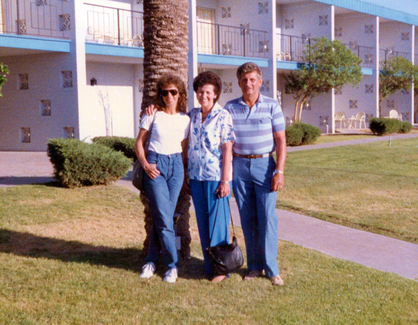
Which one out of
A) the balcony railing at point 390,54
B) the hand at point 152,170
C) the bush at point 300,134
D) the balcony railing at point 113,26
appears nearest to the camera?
the hand at point 152,170

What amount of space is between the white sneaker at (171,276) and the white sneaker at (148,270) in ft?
0.57

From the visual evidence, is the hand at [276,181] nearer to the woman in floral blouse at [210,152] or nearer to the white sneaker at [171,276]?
the woman in floral blouse at [210,152]

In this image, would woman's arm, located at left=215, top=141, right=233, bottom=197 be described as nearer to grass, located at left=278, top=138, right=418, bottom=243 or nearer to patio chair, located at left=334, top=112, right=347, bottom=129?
grass, located at left=278, top=138, right=418, bottom=243

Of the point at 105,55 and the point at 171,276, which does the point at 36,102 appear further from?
the point at 171,276

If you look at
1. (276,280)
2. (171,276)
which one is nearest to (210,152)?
(171,276)

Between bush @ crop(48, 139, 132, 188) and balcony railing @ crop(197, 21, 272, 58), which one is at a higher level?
balcony railing @ crop(197, 21, 272, 58)

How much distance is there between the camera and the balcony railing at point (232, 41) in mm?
23062

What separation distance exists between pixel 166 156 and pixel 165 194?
0.35m

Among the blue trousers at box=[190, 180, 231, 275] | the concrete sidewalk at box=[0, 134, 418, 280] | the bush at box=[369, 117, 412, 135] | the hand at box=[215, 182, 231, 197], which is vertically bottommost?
the concrete sidewalk at box=[0, 134, 418, 280]

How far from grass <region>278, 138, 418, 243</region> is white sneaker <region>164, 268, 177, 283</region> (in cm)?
364

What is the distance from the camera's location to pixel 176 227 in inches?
234

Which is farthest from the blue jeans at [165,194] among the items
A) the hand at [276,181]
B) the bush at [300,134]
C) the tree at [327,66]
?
the tree at [327,66]

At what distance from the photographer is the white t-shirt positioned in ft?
16.2

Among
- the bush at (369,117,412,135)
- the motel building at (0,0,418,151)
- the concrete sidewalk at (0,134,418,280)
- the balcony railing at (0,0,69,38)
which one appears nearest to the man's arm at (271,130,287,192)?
the concrete sidewalk at (0,134,418,280)
